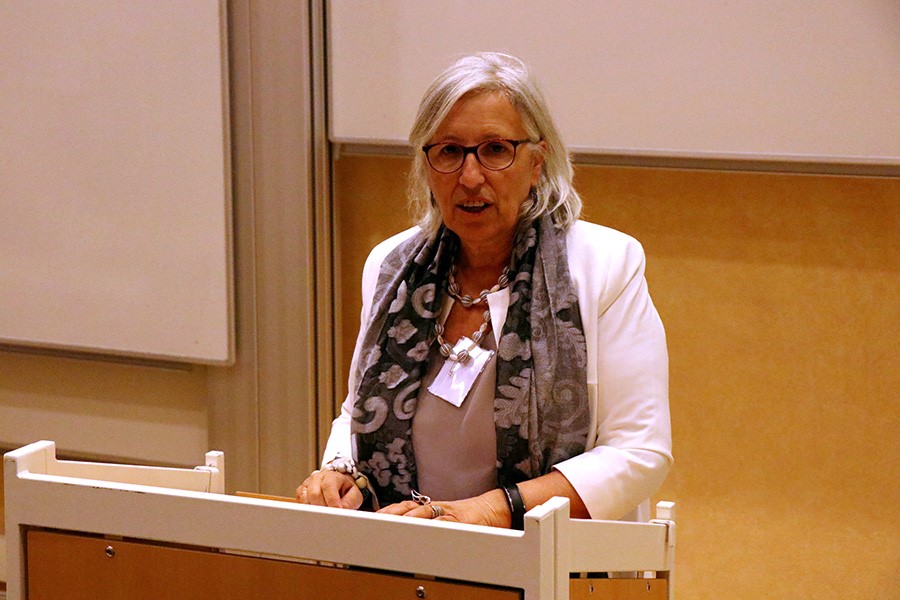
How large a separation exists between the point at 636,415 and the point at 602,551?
1.32 feet

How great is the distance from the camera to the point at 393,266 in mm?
2176

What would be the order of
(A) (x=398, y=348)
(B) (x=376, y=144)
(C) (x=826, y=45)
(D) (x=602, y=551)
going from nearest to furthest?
(D) (x=602, y=551) < (A) (x=398, y=348) < (C) (x=826, y=45) < (B) (x=376, y=144)

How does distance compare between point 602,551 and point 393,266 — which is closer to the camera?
point 602,551

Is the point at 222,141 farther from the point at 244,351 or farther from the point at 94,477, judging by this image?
the point at 94,477

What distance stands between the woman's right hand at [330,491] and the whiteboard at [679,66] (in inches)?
48.9

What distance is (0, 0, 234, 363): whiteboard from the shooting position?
320 centimetres

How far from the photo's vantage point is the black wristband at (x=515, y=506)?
182cm

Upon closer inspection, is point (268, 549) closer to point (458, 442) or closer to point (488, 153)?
point (458, 442)

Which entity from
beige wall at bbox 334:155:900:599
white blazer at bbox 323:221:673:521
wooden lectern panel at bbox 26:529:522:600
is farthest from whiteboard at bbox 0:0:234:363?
wooden lectern panel at bbox 26:529:522:600

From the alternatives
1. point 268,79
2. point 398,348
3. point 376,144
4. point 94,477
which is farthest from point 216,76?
point 94,477

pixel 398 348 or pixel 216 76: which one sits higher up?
pixel 216 76

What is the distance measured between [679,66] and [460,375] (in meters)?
1.17

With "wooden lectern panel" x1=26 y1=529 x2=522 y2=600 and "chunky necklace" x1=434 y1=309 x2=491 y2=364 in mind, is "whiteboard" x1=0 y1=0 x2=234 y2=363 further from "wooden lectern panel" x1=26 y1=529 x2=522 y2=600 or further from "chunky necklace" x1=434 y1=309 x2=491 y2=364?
"wooden lectern panel" x1=26 y1=529 x2=522 y2=600

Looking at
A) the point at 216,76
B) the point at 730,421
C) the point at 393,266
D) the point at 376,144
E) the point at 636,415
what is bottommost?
the point at 730,421
